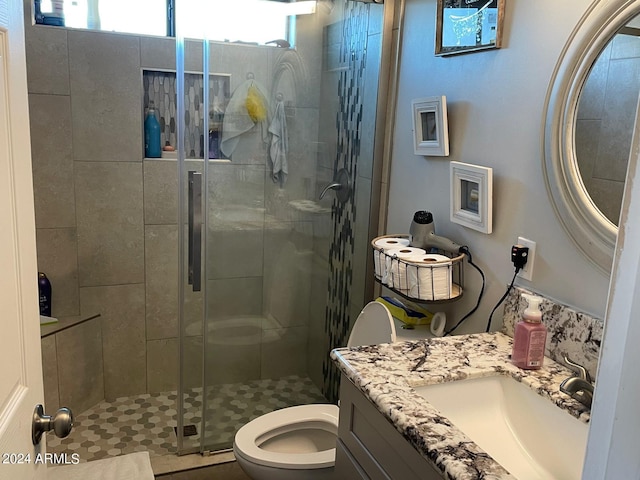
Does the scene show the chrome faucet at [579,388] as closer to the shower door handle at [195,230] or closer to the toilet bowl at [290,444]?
the toilet bowl at [290,444]

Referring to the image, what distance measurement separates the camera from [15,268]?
0.85m

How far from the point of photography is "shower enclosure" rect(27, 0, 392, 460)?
2.19 meters

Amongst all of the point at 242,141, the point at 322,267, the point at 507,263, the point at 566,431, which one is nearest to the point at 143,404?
the point at 322,267

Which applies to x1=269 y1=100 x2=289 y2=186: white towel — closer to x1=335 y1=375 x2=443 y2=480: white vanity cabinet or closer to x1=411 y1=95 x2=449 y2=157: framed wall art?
x1=411 y1=95 x2=449 y2=157: framed wall art

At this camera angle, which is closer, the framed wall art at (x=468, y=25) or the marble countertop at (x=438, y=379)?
the marble countertop at (x=438, y=379)

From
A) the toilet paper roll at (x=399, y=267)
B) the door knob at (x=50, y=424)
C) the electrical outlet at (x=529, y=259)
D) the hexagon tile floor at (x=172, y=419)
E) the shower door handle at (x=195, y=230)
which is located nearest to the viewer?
the door knob at (x=50, y=424)

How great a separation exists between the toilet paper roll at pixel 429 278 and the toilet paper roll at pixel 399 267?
0.02 m

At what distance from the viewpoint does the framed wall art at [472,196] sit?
1.65 metres

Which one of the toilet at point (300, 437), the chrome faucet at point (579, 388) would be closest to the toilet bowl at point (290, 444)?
the toilet at point (300, 437)

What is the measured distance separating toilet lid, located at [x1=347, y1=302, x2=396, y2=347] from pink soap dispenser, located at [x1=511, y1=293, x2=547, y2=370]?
1.52 feet

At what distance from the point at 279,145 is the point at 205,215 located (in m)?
0.42

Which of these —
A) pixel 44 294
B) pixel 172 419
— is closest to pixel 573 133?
pixel 172 419

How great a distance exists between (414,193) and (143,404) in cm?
180

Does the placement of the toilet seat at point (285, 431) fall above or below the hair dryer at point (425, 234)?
below
